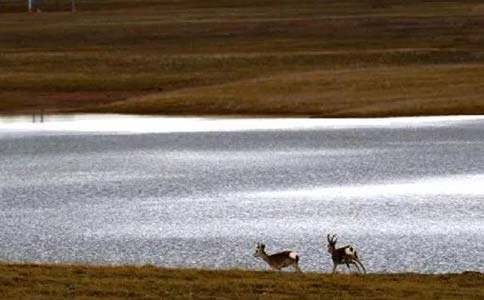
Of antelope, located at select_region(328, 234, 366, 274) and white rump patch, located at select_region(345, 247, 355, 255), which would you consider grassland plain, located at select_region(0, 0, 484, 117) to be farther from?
white rump patch, located at select_region(345, 247, 355, 255)

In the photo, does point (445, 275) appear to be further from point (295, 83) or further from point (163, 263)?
point (295, 83)

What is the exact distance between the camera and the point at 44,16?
150 metres

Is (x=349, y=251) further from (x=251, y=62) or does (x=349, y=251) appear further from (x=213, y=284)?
(x=251, y=62)

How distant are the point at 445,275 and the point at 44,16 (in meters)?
134

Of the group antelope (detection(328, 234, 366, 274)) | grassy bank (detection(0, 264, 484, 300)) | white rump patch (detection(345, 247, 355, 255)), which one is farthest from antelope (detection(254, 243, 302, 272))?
white rump patch (detection(345, 247, 355, 255))

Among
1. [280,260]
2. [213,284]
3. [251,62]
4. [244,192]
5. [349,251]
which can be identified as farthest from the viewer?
[251,62]

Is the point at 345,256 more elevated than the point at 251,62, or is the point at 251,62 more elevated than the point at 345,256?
the point at 251,62

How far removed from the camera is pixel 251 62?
85.5 meters

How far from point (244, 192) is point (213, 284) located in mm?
15139

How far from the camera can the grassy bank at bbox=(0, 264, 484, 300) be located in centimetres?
1750

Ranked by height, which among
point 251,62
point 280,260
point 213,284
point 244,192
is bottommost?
point 213,284

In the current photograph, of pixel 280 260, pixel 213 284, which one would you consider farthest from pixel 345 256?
pixel 213 284

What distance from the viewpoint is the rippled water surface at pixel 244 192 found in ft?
79.2

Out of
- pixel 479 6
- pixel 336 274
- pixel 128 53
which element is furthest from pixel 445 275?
pixel 479 6
